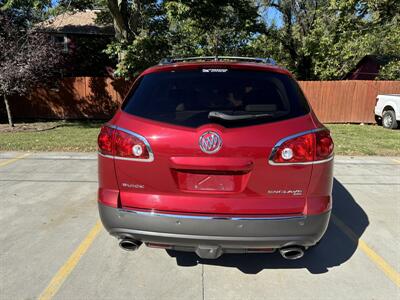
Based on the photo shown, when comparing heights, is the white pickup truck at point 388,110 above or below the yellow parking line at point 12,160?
below

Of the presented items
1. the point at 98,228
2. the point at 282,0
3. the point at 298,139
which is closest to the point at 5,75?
the point at 98,228

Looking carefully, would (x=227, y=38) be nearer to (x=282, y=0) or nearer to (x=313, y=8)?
(x=282, y=0)

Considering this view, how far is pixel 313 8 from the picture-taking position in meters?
25.1

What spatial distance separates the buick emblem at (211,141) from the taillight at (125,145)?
401 millimetres

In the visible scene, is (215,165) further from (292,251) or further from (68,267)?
(68,267)

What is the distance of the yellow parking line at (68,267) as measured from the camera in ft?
9.68

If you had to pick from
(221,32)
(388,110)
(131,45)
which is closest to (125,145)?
(131,45)

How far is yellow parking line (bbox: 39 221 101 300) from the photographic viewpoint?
2951mm

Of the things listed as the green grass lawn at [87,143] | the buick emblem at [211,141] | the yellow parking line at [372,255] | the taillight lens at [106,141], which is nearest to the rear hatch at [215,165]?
the buick emblem at [211,141]

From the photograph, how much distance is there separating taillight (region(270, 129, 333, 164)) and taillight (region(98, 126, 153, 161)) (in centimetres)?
92

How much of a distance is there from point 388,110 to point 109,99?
1194 cm

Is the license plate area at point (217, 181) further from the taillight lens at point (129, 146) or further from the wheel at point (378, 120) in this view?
the wheel at point (378, 120)

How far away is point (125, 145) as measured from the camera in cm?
274

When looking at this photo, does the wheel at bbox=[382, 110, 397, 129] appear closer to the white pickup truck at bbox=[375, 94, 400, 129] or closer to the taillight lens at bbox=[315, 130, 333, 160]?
the white pickup truck at bbox=[375, 94, 400, 129]
